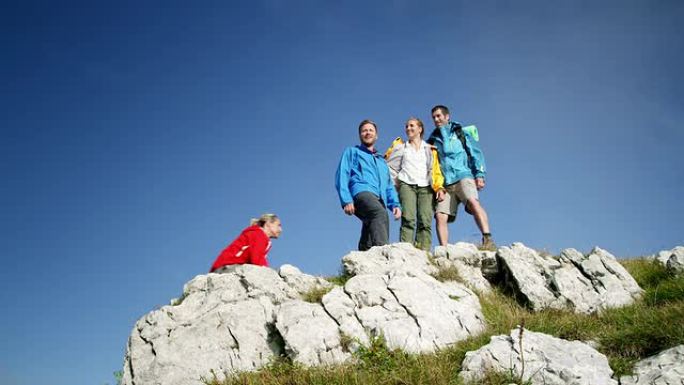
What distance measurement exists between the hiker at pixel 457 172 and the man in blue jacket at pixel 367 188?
4.52ft

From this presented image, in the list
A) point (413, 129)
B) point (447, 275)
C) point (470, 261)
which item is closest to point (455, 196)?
point (413, 129)

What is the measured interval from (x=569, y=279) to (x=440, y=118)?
5.05 meters

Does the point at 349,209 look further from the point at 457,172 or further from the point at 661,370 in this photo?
the point at 661,370

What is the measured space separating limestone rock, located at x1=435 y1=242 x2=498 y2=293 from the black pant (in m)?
1.22

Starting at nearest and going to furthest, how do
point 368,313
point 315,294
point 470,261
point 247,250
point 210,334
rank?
point 368,313, point 210,334, point 315,294, point 247,250, point 470,261

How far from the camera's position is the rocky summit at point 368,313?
700 cm

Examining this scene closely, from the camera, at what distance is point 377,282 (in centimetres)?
868

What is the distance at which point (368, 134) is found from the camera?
11750 mm

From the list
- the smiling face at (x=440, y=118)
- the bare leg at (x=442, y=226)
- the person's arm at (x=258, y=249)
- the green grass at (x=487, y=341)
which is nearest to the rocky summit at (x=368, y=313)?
the green grass at (x=487, y=341)

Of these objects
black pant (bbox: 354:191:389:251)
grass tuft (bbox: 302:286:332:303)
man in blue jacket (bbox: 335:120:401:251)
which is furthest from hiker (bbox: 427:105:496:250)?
grass tuft (bbox: 302:286:332:303)

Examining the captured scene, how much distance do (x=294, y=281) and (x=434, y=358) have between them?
3.55 metres

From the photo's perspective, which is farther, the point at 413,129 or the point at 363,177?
the point at 413,129

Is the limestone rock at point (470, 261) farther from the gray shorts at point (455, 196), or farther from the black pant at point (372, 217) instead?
the gray shorts at point (455, 196)

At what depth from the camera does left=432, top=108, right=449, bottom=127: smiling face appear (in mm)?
12883
